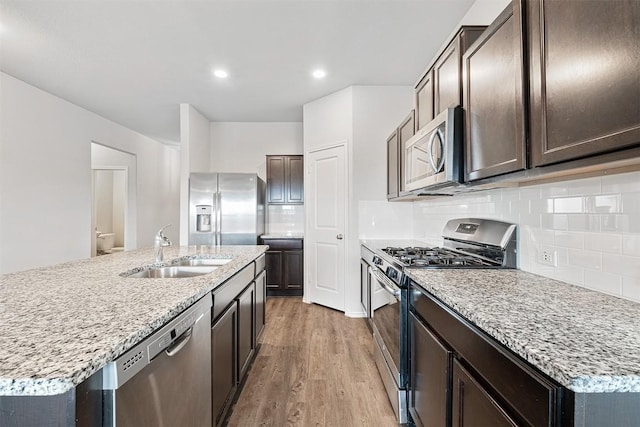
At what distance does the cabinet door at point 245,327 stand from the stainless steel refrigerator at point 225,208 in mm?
2044

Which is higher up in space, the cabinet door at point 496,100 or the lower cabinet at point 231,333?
the cabinet door at point 496,100

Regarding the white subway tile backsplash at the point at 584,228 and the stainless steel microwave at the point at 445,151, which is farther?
the stainless steel microwave at the point at 445,151

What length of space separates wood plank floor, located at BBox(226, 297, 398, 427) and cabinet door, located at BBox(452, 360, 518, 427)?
0.91 meters

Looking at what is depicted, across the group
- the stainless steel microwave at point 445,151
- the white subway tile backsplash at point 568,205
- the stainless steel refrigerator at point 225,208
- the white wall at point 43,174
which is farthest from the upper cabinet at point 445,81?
the white wall at point 43,174

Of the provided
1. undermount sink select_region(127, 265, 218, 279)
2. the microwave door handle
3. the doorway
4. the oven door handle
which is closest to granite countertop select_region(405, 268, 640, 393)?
the oven door handle

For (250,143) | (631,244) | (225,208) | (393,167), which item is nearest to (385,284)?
(631,244)

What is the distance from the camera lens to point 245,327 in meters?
2.17

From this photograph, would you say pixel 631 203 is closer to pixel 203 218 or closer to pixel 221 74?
pixel 221 74

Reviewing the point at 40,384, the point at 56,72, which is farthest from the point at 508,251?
the point at 56,72

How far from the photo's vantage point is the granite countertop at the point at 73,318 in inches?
25.3

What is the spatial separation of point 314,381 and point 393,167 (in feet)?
7.12

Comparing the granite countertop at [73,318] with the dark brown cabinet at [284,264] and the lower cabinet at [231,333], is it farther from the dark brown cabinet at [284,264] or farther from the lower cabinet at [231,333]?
the dark brown cabinet at [284,264]

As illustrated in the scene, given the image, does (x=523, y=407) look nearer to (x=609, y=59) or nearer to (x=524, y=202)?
(x=609, y=59)

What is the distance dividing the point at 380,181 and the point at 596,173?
2643 millimetres
